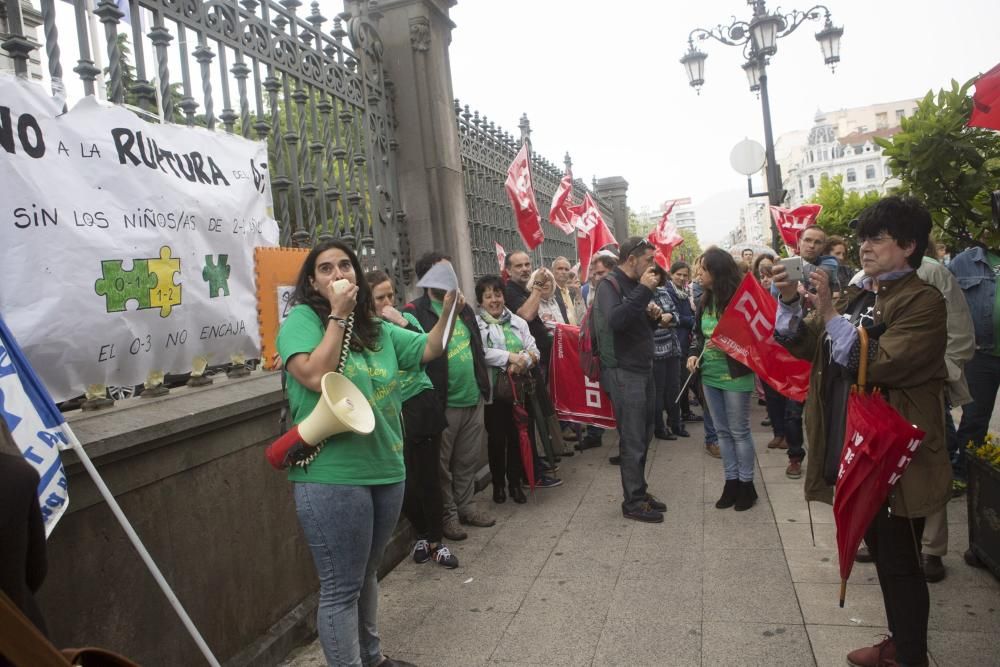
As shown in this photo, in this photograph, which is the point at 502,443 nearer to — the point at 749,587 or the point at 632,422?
the point at 632,422

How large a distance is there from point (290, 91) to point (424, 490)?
9.41ft

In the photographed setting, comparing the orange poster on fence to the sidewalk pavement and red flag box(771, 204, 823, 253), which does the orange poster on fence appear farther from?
red flag box(771, 204, 823, 253)

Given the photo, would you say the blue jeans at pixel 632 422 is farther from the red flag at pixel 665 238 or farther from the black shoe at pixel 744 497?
the red flag at pixel 665 238

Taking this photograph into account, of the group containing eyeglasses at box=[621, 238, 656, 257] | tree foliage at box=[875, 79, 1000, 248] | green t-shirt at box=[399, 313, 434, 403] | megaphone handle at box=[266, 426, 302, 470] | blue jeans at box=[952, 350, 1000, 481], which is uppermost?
tree foliage at box=[875, 79, 1000, 248]

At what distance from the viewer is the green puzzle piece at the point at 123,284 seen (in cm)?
319

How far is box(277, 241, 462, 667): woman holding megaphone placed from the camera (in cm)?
289

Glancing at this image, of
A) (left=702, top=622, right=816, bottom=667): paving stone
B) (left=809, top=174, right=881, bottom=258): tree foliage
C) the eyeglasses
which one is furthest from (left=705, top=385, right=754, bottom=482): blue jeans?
(left=809, top=174, right=881, bottom=258): tree foliage

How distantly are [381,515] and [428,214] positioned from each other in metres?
3.98

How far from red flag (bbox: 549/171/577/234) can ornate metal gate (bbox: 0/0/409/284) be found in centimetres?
318

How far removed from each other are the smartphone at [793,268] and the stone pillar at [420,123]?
3.62 meters

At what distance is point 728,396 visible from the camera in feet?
18.9

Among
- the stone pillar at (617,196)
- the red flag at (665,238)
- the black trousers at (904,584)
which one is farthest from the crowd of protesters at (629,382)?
the stone pillar at (617,196)

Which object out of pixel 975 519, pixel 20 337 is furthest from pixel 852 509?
pixel 20 337

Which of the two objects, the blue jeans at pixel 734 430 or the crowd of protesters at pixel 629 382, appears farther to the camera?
the blue jeans at pixel 734 430
